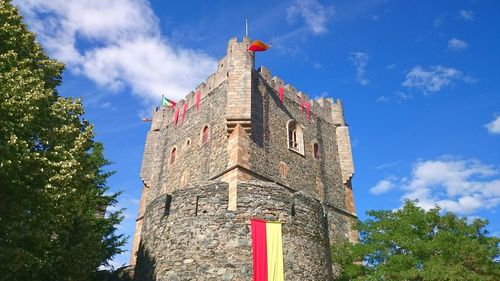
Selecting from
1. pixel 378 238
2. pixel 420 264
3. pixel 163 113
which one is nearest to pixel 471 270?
pixel 420 264

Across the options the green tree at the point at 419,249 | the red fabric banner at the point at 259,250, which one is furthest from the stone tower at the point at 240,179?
the green tree at the point at 419,249

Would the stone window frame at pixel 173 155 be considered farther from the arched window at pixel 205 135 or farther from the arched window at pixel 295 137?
the arched window at pixel 295 137

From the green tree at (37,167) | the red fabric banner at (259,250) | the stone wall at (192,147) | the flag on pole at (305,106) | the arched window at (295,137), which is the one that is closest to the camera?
the green tree at (37,167)

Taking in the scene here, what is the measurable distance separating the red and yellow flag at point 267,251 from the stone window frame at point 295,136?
456 inches

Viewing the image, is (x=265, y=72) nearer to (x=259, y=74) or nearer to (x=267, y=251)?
(x=259, y=74)

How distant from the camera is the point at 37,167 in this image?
8.23 meters

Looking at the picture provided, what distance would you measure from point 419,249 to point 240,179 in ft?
22.5

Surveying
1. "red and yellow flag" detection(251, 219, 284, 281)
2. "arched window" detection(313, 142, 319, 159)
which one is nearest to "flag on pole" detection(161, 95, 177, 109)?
"arched window" detection(313, 142, 319, 159)

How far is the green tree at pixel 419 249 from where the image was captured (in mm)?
12484

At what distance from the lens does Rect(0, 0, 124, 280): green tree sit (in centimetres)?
786

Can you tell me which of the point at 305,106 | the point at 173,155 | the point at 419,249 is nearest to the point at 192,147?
the point at 173,155

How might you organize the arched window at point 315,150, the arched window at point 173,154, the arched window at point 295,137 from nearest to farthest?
1. the arched window at point 295,137
2. the arched window at point 315,150
3. the arched window at point 173,154

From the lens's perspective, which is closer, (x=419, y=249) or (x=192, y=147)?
(x=419, y=249)

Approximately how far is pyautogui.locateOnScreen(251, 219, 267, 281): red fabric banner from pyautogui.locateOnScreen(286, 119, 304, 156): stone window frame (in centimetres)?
1166
